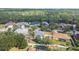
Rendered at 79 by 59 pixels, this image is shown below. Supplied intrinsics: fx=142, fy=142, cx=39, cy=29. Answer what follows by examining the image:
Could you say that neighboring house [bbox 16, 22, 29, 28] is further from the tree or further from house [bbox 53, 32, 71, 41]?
house [bbox 53, 32, 71, 41]

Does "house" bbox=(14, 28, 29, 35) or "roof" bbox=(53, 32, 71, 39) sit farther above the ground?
"house" bbox=(14, 28, 29, 35)

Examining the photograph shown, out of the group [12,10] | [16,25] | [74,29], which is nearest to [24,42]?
[16,25]

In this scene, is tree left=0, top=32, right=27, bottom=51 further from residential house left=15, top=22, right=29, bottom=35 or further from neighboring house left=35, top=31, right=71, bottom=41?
neighboring house left=35, top=31, right=71, bottom=41

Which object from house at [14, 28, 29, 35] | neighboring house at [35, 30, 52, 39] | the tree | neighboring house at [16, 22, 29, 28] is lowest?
the tree

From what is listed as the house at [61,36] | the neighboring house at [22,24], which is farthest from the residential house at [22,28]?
the house at [61,36]

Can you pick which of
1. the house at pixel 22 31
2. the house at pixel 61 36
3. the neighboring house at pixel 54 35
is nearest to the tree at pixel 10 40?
the house at pixel 22 31

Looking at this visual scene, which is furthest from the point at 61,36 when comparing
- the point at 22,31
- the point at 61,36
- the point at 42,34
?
the point at 22,31

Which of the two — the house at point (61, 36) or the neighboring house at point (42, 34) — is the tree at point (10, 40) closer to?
the neighboring house at point (42, 34)

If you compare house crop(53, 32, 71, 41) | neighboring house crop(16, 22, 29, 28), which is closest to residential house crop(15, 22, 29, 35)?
neighboring house crop(16, 22, 29, 28)

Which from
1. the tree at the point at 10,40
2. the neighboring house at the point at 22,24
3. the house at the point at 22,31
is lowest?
the tree at the point at 10,40

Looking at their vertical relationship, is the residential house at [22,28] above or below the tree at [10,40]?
above
